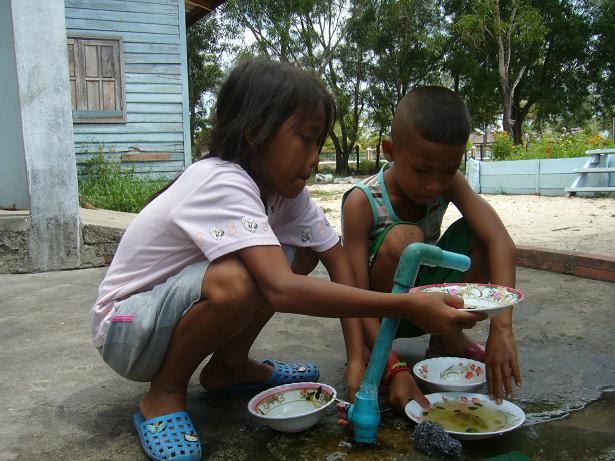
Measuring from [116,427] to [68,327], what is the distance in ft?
3.49

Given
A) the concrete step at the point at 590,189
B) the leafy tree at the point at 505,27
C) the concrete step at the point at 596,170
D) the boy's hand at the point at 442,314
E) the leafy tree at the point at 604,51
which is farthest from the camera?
the leafy tree at the point at 604,51

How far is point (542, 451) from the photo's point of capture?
4.21ft

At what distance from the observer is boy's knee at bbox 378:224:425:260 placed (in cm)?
170

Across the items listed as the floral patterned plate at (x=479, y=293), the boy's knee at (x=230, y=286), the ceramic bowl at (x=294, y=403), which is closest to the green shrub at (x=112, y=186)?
the ceramic bowl at (x=294, y=403)

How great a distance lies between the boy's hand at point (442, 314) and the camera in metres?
1.11

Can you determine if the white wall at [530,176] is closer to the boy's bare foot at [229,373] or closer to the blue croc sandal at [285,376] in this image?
the blue croc sandal at [285,376]

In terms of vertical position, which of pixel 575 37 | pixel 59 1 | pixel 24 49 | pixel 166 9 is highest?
pixel 575 37

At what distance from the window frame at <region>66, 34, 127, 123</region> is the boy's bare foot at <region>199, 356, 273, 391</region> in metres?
5.97

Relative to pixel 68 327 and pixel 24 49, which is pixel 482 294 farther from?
pixel 24 49

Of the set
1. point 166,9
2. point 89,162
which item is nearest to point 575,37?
point 166,9

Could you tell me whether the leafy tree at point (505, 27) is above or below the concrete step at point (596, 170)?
above

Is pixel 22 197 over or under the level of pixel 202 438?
over

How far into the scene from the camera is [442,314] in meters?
1.11

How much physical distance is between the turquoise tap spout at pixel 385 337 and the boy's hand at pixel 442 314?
0.09 m
